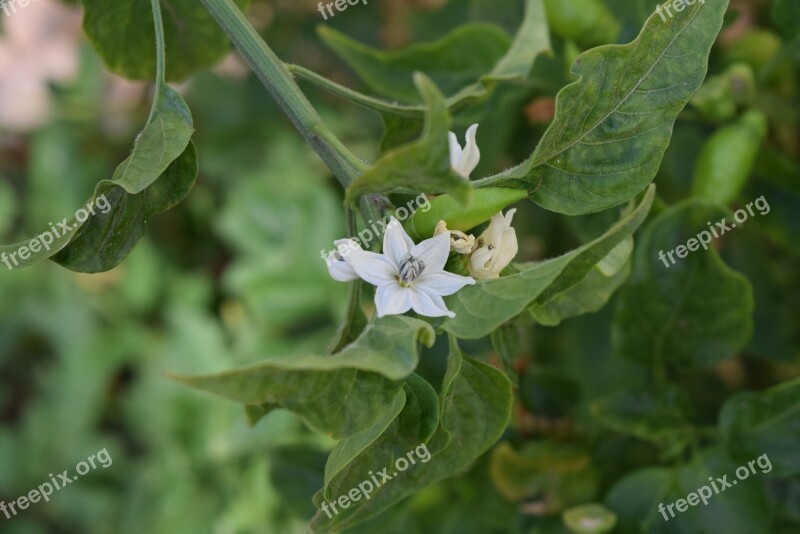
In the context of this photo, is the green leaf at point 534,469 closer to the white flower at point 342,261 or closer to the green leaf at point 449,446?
the green leaf at point 449,446

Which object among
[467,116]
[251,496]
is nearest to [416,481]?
[467,116]

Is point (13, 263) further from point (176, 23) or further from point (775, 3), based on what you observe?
point (775, 3)

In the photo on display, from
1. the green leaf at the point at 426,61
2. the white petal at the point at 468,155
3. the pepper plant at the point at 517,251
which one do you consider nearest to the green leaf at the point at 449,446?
the pepper plant at the point at 517,251


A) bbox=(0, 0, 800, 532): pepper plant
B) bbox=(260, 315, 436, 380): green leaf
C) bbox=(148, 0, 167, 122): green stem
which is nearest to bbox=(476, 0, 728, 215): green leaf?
bbox=(0, 0, 800, 532): pepper plant

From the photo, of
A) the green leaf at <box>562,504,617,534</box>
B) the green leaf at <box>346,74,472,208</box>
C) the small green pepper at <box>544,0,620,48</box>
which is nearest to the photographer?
the green leaf at <box>346,74,472,208</box>

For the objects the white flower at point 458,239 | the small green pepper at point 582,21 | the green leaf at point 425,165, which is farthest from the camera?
the small green pepper at point 582,21

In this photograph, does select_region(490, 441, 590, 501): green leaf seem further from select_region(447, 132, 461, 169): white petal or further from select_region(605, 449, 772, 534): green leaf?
select_region(447, 132, 461, 169): white petal

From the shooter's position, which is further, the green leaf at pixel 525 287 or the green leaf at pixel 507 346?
the green leaf at pixel 507 346
